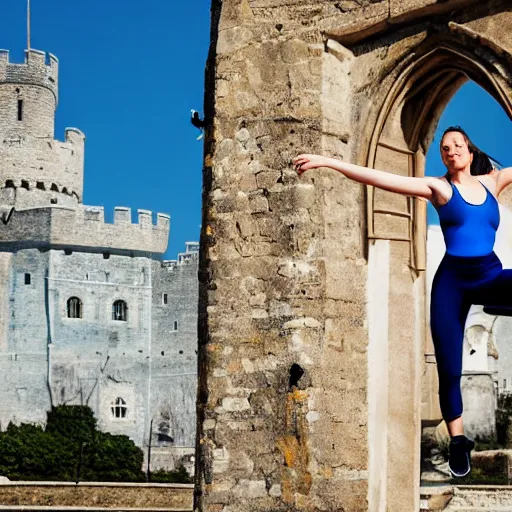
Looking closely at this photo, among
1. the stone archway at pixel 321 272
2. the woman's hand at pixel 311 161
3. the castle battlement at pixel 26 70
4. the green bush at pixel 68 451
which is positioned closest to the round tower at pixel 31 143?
the castle battlement at pixel 26 70

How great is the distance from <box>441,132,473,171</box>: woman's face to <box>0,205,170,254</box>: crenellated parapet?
58.1m

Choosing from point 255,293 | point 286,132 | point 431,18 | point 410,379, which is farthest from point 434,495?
point 431,18

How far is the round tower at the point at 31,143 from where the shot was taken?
217ft

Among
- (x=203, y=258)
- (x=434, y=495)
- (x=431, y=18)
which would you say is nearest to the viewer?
(x=431, y=18)

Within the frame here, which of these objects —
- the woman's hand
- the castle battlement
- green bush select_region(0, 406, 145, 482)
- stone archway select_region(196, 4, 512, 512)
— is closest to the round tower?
the castle battlement

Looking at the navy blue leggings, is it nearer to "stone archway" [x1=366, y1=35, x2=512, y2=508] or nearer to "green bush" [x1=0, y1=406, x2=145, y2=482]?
"stone archway" [x1=366, y1=35, x2=512, y2=508]

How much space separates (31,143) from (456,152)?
62748mm

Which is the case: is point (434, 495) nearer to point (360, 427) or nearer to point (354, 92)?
point (360, 427)

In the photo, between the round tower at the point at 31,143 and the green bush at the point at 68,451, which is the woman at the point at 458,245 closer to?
the green bush at the point at 68,451

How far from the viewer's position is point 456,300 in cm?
564

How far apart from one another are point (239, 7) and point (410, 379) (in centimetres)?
248

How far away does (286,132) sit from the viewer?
288 inches

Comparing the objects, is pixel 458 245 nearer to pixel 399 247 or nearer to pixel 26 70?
pixel 399 247

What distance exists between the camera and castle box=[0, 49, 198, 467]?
62.4 metres
